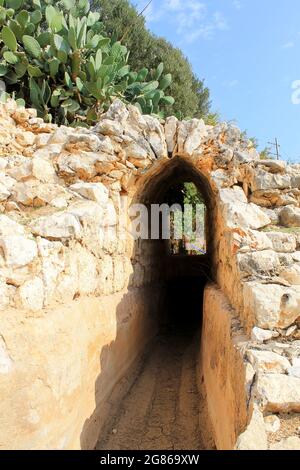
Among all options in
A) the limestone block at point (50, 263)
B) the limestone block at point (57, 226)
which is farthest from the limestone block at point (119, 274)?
the limestone block at point (50, 263)

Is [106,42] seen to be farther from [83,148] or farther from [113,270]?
[113,270]

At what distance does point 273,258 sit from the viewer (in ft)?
9.89

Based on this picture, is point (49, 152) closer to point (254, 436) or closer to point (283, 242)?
point (283, 242)

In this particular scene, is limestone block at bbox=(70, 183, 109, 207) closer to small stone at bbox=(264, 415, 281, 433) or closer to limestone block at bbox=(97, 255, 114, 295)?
limestone block at bbox=(97, 255, 114, 295)

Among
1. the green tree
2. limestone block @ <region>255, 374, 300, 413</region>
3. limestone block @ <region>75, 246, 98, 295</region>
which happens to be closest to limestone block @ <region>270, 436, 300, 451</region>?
limestone block @ <region>255, 374, 300, 413</region>

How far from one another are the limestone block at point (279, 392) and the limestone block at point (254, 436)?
0.11m

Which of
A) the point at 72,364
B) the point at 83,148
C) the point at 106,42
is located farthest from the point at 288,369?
the point at 106,42

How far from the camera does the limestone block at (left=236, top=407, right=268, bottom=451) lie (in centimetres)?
167

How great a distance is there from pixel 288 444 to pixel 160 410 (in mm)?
2458

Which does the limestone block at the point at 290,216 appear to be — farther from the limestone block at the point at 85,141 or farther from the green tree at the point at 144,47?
the green tree at the point at 144,47

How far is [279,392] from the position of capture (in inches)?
76.5

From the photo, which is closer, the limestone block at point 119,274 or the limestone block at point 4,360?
the limestone block at point 4,360

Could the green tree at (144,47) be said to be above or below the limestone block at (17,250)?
above

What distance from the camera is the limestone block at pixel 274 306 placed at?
248cm
